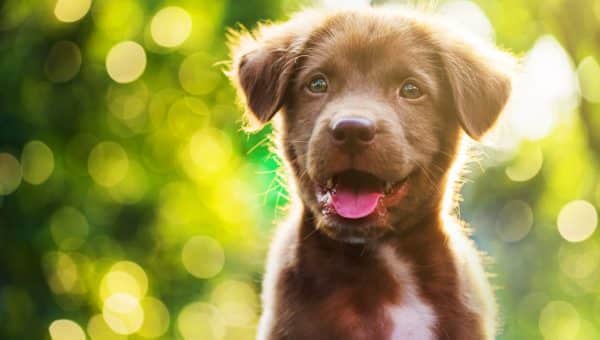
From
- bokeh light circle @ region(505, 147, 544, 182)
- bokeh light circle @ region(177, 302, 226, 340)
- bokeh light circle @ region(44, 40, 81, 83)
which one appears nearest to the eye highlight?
bokeh light circle @ region(44, 40, 81, 83)

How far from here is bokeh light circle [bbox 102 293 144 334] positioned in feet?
40.2

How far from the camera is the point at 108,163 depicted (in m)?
12.7

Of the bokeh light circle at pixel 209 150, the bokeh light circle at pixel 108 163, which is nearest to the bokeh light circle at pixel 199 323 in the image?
the bokeh light circle at pixel 209 150

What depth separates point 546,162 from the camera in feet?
48.6

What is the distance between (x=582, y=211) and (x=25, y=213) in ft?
25.8

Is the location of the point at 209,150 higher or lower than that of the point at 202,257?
higher

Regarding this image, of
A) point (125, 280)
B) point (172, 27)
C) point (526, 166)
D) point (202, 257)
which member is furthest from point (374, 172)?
point (526, 166)

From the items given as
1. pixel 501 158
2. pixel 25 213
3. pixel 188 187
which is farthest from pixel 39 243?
pixel 501 158

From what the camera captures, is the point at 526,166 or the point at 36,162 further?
the point at 526,166

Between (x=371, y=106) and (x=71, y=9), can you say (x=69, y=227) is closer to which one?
(x=71, y=9)

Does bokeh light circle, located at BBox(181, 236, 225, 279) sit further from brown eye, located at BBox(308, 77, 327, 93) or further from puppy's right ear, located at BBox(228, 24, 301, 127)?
brown eye, located at BBox(308, 77, 327, 93)

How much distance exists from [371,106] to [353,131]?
0.87 ft

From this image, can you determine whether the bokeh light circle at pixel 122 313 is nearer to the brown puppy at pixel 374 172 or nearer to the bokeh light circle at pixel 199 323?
the bokeh light circle at pixel 199 323

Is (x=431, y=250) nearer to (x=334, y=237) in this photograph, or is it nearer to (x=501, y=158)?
(x=334, y=237)
